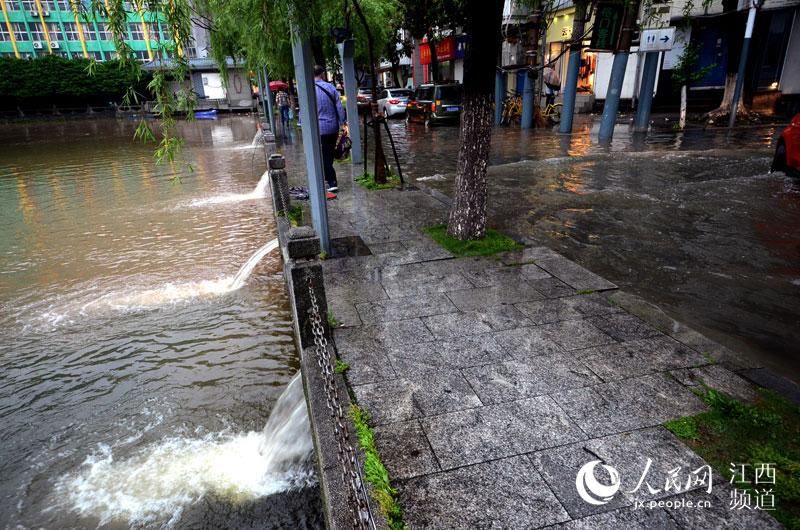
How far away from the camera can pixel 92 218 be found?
1070 cm

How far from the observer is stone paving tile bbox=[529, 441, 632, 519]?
2639 millimetres

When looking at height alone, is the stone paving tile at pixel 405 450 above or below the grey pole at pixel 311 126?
below

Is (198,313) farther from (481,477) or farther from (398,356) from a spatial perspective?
(481,477)

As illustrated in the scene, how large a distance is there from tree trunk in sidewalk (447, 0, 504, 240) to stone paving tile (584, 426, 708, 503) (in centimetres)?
388

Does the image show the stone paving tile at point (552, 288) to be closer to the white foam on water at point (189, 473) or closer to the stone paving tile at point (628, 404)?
the stone paving tile at point (628, 404)

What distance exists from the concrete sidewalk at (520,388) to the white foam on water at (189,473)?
802 mm

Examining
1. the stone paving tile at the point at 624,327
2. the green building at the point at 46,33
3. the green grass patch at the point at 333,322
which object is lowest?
the stone paving tile at the point at 624,327

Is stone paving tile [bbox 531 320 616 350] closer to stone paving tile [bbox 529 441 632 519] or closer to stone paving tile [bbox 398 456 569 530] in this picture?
stone paving tile [bbox 529 441 632 519]

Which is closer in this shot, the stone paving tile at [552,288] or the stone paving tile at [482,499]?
the stone paving tile at [482,499]

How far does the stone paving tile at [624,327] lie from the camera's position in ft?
14.2

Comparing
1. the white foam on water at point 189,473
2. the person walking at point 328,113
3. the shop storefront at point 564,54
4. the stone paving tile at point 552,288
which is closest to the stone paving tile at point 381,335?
the white foam on water at point 189,473

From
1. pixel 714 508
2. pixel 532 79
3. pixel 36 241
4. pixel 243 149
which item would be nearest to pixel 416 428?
pixel 714 508

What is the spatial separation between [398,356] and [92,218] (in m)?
9.63

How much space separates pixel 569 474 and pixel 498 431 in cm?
52
